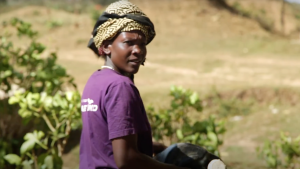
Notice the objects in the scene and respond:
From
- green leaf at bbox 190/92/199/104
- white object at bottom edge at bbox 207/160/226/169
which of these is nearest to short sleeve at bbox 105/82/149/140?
white object at bottom edge at bbox 207/160/226/169

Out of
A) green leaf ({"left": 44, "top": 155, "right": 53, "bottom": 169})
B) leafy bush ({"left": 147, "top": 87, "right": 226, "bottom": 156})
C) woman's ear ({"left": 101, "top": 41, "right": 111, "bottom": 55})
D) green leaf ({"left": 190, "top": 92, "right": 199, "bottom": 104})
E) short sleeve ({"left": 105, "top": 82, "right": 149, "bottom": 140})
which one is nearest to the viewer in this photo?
short sleeve ({"left": 105, "top": 82, "right": 149, "bottom": 140})

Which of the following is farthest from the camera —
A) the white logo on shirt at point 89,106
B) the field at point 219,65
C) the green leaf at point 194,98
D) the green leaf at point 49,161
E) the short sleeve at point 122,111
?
the field at point 219,65

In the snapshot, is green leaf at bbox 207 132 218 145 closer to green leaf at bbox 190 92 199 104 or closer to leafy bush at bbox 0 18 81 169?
green leaf at bbox 190 92 199 104

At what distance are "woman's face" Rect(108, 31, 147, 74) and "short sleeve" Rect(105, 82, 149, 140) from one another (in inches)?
7.2

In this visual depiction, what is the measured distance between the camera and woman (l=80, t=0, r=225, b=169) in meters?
1.59

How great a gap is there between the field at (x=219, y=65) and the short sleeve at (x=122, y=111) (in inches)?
108

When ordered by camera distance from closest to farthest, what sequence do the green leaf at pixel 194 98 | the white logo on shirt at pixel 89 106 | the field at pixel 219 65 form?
1. the white logo on shirt at pixel 89 106
2. the green leaf at pixel 194 98
3. the field at pixel 219 65

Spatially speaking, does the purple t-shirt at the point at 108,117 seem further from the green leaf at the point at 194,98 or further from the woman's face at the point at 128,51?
the green leaf at the point at 194,98

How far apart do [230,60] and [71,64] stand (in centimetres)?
401

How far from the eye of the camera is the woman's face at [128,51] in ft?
5.84

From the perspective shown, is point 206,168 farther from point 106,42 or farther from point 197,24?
point 197,24

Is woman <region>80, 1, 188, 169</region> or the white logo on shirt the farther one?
the white logo on shirt

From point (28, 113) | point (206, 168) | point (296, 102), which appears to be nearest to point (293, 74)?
point (296, 102)

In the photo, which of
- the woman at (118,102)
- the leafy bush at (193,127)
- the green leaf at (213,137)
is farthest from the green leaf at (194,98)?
the woman at (118,102)
